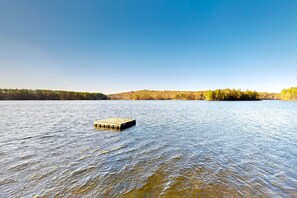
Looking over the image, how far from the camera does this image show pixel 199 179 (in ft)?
21.0

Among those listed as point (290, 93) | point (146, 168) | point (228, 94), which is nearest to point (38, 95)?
point (146, 168)

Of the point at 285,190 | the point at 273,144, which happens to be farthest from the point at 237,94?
the point at 285,190

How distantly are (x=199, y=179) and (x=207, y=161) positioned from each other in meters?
2.15

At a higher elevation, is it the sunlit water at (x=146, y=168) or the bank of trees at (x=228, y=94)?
the bank of trees at (x=228, y=94)

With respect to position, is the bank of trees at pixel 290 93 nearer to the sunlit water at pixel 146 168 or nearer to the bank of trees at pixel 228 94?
the bank of trees at pixel 228 94

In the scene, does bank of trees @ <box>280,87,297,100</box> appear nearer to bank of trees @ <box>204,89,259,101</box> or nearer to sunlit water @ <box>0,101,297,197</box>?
bank of trees @ <box>204,89,259,101</box>

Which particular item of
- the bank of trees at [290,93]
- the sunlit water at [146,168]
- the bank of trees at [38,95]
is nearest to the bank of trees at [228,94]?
the bank of trees at [290,93]

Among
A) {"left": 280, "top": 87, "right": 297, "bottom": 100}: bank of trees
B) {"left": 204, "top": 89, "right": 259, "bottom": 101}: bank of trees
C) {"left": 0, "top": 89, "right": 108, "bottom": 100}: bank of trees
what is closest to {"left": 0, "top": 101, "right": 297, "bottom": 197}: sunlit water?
{"left": 204, "top": 89, "right": 259, "bottom": 101}: bank of trees

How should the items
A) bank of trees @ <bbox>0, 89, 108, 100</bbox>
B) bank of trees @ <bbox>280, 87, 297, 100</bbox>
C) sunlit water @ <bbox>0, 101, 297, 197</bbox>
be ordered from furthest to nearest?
1. bank of trees @ <bbox>280, 87, 297, 100</bbox>
2. bank of trees @ <bbox>0, 89, 108, 100</bbox>
3. sunlit water @ <bbox>0, 101, 297, 197</bbox>

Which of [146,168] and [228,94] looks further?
[228,94]

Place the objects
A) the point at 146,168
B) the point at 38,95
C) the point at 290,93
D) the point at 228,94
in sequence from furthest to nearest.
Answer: the point at 228,94 → the point at 290,93 → the point at 38,95 → the point at 146,168

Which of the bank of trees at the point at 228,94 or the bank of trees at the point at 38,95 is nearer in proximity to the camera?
the bank of trees at the point at 38,95

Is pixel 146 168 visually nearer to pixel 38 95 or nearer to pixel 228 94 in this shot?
pixel 228 94

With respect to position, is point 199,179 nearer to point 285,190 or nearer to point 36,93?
point 285,190
